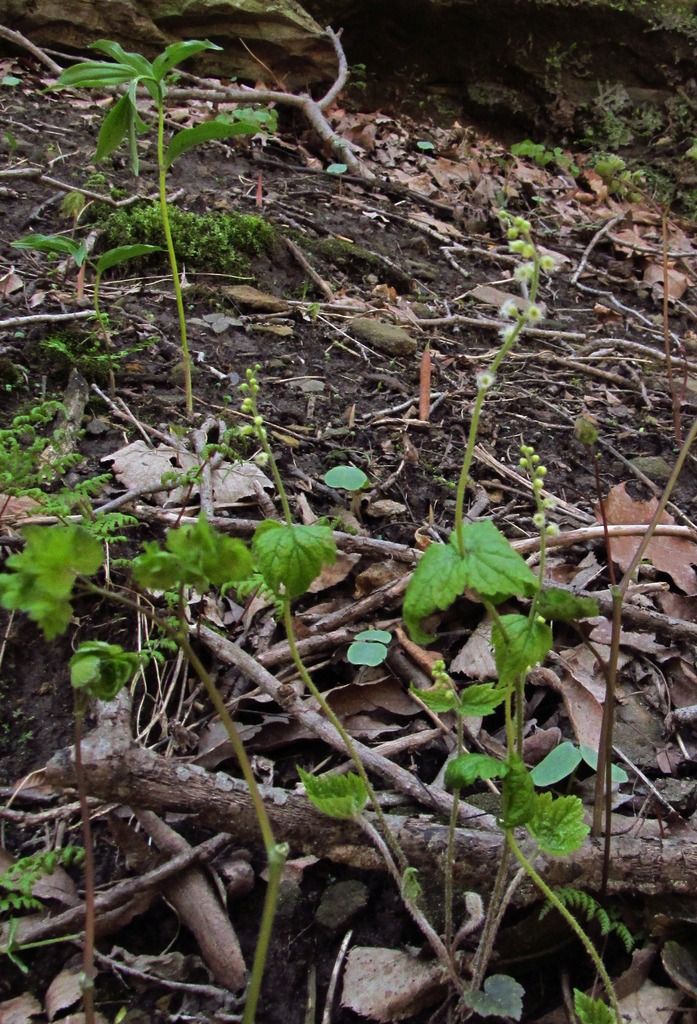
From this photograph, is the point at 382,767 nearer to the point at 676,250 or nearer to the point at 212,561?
the point at 212,561

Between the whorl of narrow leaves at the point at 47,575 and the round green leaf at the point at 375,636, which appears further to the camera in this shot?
the round green leaf at the point at 375,636

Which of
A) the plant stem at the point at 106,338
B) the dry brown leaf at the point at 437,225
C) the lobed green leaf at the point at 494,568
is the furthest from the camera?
the dry brown leaf at the point at 437,225

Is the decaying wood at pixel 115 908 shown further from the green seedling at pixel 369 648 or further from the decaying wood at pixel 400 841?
the green seedling at pixel 369 648

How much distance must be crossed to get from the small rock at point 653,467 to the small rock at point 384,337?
1115 millimetres

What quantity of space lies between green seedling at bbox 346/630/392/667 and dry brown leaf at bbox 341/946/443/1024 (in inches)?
24.3

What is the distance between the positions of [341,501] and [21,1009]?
1.53 meters

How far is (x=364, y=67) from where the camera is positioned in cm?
603

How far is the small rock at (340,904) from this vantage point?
4.63 ft

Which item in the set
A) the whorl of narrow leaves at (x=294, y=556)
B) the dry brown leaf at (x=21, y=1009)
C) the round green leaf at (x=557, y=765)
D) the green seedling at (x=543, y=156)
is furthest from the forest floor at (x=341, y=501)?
the green seedling at (x=543, y=156)

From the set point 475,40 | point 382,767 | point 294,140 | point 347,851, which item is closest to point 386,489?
point 382,767

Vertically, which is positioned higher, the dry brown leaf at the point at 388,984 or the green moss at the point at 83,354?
the green moss at the point at 83,354

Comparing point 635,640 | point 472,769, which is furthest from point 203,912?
point 635,640

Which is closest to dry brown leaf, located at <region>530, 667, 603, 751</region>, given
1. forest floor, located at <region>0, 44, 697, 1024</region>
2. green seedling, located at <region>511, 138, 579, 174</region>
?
forest floor, located at <region>0, 44, 697, 1024</region>

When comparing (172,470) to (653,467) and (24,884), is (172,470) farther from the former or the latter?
(653,467)
